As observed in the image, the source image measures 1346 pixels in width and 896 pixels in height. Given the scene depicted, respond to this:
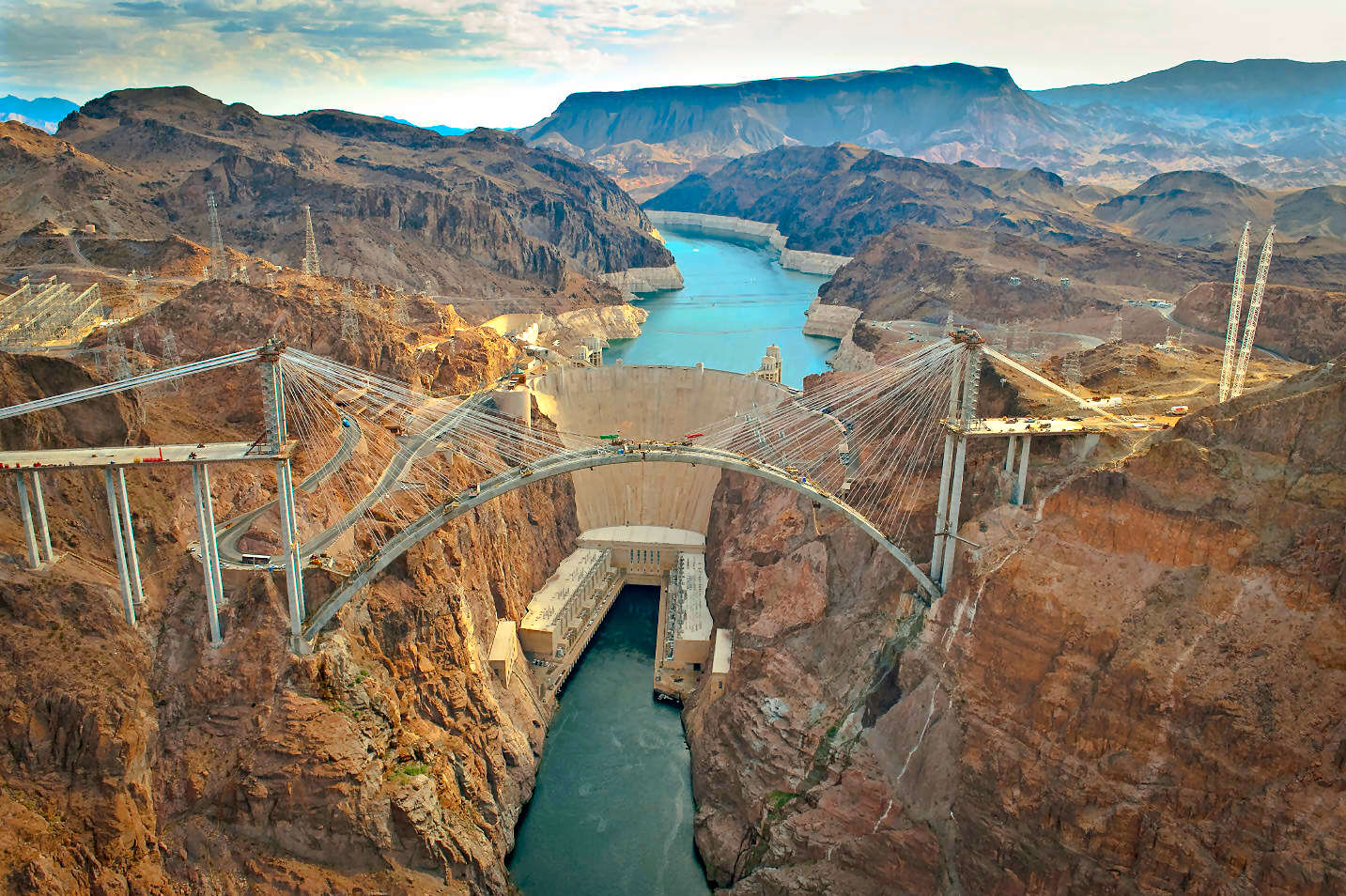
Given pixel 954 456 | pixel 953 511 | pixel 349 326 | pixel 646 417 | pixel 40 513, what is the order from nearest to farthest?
pixel 40 513 → pixel 953 511 → pixel 954 456 → pixel 349 326 → pixel 646 417

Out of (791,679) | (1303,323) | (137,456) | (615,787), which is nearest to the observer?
(137,456)

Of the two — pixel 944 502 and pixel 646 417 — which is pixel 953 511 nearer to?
pixel 944 502

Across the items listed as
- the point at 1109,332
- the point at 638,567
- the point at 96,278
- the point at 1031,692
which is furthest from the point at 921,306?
the point at 1031,692

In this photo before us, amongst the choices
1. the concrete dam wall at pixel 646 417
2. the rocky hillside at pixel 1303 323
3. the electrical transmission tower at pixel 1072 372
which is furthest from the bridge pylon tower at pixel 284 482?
the rocky hillside at pixel 1303 323

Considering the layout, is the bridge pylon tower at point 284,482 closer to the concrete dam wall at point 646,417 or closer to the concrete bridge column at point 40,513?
the concrete bridge column at point 40,513

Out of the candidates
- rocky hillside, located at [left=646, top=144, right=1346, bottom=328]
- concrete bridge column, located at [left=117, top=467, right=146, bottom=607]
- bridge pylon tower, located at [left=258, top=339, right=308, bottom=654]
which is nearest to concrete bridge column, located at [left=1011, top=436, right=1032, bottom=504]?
bridge pylon tower, located at [left=258, top=339, right=308, bottom=654]

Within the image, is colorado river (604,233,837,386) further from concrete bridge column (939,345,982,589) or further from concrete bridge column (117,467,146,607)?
concrete bridge column (117,467,146,607)

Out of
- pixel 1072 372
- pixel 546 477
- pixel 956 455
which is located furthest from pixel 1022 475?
pixel 546 477
